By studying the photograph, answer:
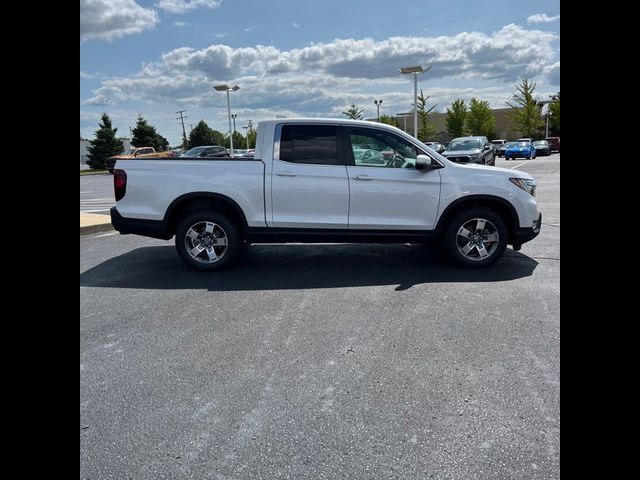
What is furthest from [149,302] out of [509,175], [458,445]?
[509,175]

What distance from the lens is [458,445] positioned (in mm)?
2664

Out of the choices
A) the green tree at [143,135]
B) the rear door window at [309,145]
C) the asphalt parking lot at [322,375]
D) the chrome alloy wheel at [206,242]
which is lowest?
the asphalt parking lot at [322,375]

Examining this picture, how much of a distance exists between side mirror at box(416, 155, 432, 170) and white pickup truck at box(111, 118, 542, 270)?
0.8 inches

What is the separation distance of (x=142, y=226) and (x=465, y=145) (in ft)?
67.0

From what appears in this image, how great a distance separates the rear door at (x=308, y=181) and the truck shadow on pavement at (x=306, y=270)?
68cm

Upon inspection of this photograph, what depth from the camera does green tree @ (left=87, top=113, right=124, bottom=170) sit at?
5397cm

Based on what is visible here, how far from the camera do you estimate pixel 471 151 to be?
22156 millimetres

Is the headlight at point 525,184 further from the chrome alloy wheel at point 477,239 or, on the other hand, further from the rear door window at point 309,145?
the rear door window at point 309,145

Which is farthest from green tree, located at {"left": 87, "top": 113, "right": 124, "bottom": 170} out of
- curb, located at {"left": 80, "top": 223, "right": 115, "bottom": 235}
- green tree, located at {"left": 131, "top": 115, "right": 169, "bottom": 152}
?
curb, located at {"left": 80, "top": 223, "right": 115, "bottom": 235}

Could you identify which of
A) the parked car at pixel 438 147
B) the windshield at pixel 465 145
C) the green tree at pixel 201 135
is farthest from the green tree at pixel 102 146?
the windshield at pixel 465 145

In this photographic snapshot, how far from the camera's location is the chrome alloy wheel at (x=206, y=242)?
6430 mm

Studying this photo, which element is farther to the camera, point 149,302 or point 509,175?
point 509,175
